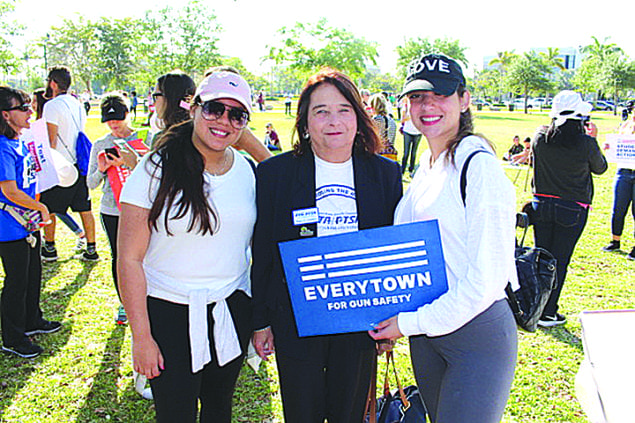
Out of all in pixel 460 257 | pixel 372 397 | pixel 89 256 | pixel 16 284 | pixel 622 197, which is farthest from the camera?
pixel 622 197

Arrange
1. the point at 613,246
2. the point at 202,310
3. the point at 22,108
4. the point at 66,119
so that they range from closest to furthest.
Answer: the point at 202,310 < the point at 22,108 < the point at 66,119 < the point at 613,246

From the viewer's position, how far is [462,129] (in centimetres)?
202

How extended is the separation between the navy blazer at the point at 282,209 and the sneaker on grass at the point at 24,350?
2.91 m

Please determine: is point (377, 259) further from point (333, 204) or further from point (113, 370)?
point (113, 370)

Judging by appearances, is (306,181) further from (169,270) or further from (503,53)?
(503,53)

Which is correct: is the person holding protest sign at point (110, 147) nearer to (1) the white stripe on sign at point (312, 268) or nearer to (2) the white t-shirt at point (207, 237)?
(2) the white t-shirt at point (207, 237)

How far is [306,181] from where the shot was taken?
224cm

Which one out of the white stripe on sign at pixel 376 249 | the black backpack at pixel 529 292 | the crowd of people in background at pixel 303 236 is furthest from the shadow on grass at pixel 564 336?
the white stripe on sign at pixel 376 249

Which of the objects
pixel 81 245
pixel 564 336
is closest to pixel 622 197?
pixel 564 336

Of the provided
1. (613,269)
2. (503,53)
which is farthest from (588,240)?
(503,53)

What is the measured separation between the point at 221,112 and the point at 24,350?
10.8 feet

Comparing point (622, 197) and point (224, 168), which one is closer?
point (224, 168)

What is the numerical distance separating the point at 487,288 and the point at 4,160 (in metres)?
3.76

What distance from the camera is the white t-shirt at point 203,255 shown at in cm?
209
